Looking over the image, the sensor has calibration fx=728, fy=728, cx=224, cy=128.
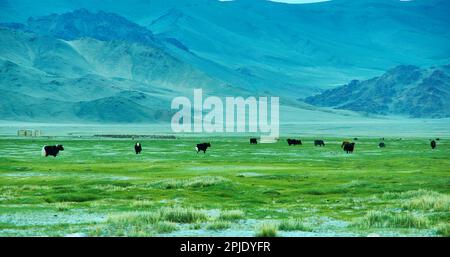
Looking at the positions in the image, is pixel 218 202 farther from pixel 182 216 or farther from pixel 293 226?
pixel 293 226

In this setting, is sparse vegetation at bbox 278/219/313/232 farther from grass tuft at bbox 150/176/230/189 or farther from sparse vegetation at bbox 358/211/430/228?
grass tuft at bbox 150/176/230/189

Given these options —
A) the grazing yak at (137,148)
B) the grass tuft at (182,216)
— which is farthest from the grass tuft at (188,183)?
the grazing yak at (137,148)

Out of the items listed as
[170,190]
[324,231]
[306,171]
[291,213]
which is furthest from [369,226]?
[306,171]

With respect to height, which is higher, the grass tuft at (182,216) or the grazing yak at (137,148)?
the grazing yak at (137,148)

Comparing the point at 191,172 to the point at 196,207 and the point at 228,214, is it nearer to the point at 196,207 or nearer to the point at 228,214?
the point at 196,207

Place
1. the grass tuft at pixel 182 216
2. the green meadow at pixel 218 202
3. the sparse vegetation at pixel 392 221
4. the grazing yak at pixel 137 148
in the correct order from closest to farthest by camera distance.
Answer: the green meadow at pixel 218 202, the sparse vegetation at pixel 392 221, the grass tuft at pixel 182 216, the grazing yak at pixel 137 148

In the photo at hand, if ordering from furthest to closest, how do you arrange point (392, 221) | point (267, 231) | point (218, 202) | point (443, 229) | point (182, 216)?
1. point (218, 202)
2. point (182, 216)
3. point (392, 221)
4. point (443, 229)
5. point (267, 231)

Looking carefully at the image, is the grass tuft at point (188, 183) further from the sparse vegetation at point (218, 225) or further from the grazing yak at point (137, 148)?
the grazing yak at point (137, 148)

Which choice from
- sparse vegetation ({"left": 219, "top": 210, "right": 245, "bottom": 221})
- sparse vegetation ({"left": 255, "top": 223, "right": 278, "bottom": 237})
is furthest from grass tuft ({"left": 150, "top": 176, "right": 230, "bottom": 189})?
sparse vegetation ({"left": 255, "top": 223, "right": 278, "bottom": 237})

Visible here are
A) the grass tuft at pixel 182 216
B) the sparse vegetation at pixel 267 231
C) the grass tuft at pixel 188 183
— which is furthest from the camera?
Answer: the grass tuft at pixel 188 183

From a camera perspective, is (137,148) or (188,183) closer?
(188,183)

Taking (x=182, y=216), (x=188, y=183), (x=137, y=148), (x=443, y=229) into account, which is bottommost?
(x=443, y=229)

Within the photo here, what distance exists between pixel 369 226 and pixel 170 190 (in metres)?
12.7

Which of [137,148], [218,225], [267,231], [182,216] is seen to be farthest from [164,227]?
[137,148]
